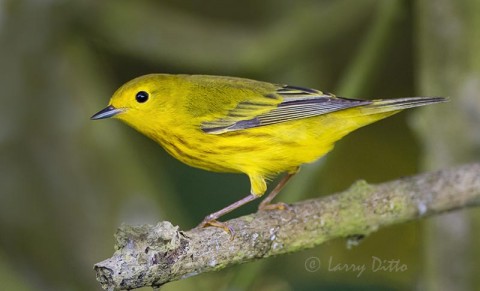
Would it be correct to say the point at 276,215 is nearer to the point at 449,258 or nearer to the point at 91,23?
the point at 449,258

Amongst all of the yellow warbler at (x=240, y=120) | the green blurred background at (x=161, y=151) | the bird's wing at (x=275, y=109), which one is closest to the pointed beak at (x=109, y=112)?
the yellow warbler at (x=240, y=120)

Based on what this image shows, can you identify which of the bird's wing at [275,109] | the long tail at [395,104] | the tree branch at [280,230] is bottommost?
the tree branch at [280,230]

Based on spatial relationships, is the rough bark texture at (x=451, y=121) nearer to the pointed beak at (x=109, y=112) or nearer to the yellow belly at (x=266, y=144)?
the yellow belly at (x=266, y=144)

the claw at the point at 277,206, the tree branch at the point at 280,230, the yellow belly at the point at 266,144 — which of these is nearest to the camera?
the tree branch at the point at 280,230

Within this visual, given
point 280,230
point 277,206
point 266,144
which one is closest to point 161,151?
point 266,144

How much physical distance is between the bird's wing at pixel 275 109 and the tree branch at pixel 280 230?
1.14ft

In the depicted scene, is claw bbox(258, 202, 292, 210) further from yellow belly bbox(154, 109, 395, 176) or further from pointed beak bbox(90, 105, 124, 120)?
pointed beak bbox(90, 105, 124, 120)

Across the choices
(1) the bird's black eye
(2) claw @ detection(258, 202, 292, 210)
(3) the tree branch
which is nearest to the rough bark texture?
(3) the tree branch

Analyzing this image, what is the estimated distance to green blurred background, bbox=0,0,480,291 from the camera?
3.75 meters

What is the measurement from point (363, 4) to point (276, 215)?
2091 mm

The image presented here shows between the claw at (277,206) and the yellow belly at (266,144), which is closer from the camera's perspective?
the claw at (277,206)

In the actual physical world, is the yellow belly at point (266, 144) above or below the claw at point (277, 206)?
above

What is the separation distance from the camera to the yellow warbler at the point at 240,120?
3.35 metres

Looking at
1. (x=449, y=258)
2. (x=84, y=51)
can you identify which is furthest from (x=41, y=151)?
(x=449, y=258)
